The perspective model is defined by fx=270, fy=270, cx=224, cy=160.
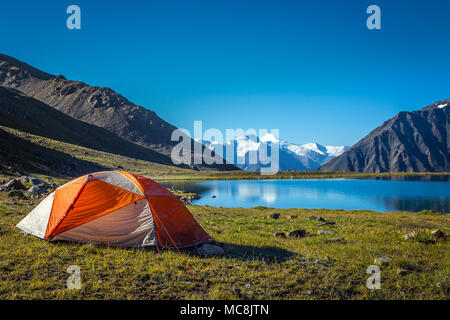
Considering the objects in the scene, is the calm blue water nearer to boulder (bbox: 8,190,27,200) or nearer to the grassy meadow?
boulder (bbox: 8,190,27,200)

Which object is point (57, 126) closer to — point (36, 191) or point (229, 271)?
point (36, 191)

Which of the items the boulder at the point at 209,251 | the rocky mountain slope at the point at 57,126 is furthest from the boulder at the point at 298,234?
the rocky mountain slope at the point at 57,126

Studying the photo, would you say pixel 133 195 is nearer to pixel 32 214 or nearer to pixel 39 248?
pixel 39 248

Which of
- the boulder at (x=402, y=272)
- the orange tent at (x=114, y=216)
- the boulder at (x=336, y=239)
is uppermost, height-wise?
the orange tent at (x=114, y=216)

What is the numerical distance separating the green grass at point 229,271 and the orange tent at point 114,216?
528 mm

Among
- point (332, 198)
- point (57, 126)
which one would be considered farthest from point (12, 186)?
point (57, 126)

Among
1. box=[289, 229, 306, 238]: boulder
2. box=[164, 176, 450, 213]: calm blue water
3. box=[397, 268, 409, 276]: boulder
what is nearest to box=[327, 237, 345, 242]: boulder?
box=[289, 229, 306, 238]: boulder

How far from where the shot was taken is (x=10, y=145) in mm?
56750

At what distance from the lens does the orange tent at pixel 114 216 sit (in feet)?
35.6

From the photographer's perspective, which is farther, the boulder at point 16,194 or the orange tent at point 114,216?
the boulder at point 16,194

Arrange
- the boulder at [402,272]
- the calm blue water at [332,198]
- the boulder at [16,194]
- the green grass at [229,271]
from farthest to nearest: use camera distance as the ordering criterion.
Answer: the calm blue water at [332,198], the boulder at [16,194], the boulder at [402,272], the green grass at [229,271]

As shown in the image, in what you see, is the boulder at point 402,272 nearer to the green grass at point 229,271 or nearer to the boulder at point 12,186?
the green grass at point 229,271

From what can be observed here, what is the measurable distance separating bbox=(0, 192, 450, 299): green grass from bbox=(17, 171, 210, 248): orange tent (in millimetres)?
528
